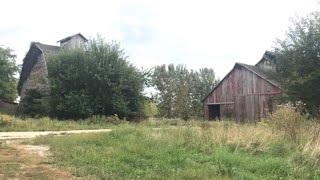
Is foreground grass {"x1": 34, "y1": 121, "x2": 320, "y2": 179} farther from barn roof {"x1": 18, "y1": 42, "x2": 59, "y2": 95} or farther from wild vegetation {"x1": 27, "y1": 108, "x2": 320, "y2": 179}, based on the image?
barn roof {"x1": 18, "y1": 42, "x2": 59, "y2": 95}

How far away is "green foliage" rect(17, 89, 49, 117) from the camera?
35.2 metres

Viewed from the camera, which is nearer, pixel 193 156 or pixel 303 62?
pixel 193 156

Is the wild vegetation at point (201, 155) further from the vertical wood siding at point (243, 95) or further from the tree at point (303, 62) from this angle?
the vertical wood siding at point (243, 95)

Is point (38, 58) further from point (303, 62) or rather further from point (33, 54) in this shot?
point (303, 62)

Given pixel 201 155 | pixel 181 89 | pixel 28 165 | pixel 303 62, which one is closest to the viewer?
pixel 28 165

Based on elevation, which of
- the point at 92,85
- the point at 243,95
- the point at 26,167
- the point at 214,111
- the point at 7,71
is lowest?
the point at 26,167

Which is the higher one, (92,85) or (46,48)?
(46,48)

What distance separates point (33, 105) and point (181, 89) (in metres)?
29.7

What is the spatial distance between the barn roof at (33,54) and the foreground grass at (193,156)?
3071cm

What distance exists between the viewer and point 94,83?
34.6 m

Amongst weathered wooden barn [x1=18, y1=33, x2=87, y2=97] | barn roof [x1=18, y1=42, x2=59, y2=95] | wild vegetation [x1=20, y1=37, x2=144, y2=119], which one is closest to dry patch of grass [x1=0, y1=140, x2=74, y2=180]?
wild vegetation [x1=20, y1=37, x2=144, y2=119]

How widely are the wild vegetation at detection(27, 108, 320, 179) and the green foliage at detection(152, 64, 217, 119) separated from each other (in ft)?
142

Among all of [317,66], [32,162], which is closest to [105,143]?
[32,162]

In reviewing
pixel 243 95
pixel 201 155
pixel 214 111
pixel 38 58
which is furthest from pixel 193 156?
pixel 38 58
